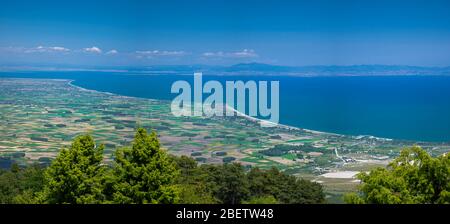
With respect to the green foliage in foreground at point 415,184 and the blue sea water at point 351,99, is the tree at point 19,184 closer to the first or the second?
the green foliage in foreground at point 415,184

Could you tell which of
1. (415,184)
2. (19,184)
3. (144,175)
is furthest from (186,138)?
(415,184)

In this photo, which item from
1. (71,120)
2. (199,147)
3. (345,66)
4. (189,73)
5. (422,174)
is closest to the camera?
→ (422,174)

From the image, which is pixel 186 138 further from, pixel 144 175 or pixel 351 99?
pixel 351 99

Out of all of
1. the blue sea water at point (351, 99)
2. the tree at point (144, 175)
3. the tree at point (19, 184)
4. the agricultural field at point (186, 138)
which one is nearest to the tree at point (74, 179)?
the tree at point (144, 175)

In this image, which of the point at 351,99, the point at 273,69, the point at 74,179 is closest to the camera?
the point at 74,179

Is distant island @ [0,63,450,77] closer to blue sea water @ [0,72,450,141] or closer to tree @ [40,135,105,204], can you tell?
blue sea water @ [0,72,450,141]

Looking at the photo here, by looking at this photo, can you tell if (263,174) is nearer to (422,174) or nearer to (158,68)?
(422,174)
